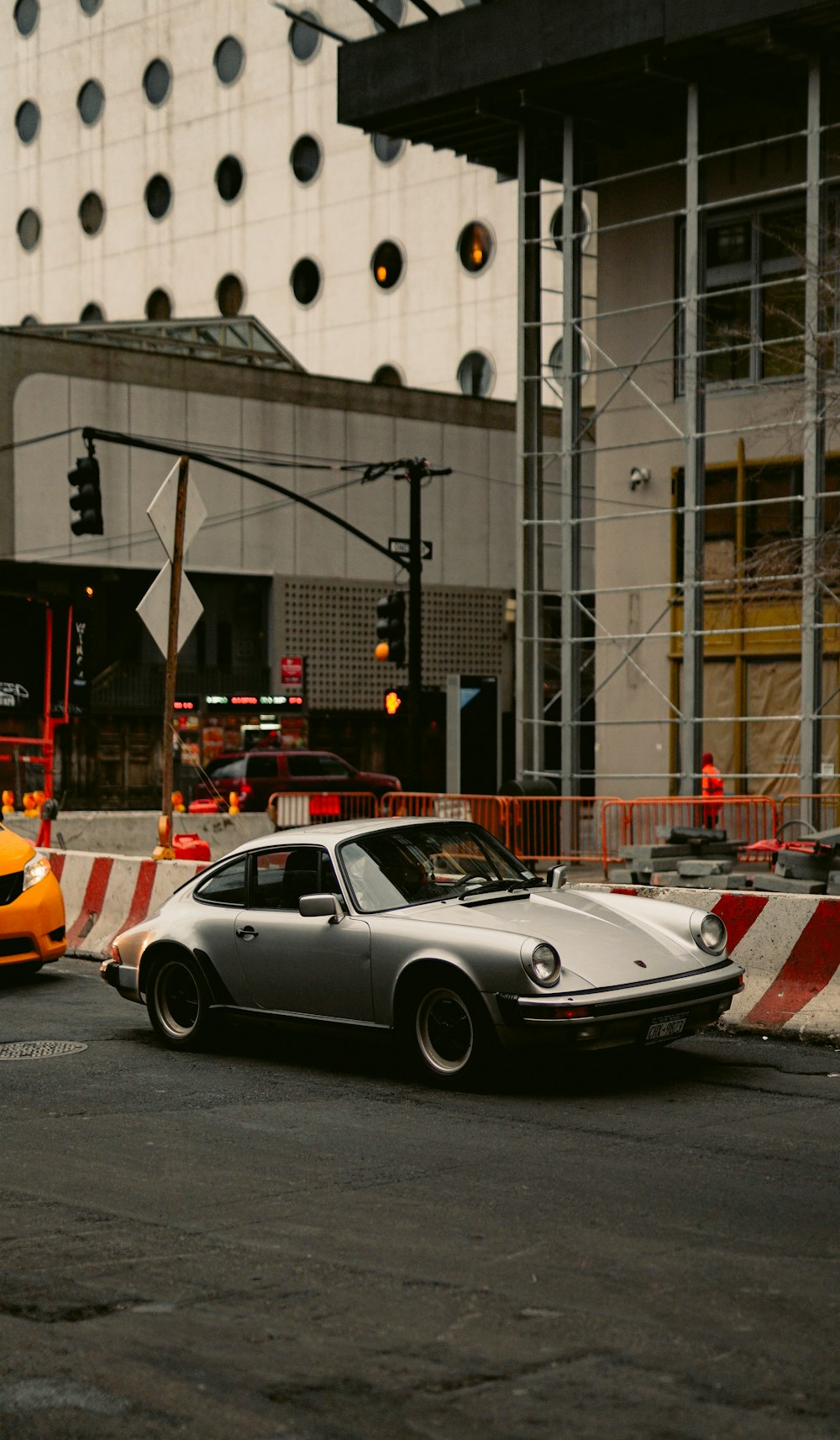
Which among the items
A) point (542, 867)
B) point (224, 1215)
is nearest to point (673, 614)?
point (542, 867)

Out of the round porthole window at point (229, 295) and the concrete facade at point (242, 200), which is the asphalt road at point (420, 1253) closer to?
the concrete facade at point (242, 200)

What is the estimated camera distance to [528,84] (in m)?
28.7

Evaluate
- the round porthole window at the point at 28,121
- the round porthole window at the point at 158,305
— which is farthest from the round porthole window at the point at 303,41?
the round porthole window at the point at 28,121

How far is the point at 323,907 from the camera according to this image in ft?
31.2

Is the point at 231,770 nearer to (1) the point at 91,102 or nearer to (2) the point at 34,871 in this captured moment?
(2) the point at 34,871

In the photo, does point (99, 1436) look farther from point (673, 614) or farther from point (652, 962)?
point (673, 614)

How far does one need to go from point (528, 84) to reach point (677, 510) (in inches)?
293

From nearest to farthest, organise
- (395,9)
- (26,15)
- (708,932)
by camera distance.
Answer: (708,932), (395,9), (26,15)

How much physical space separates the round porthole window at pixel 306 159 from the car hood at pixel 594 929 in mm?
47278

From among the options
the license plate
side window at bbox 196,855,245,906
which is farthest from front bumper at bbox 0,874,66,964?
the license plate

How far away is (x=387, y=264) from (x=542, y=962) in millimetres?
45979

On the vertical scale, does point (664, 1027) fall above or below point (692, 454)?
below

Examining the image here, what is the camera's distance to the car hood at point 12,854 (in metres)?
13.2

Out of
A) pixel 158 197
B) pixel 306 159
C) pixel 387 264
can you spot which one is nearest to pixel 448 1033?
pixel 387 264
